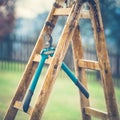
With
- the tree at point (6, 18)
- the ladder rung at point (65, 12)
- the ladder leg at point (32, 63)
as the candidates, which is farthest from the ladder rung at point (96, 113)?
the tree at point (6, 18)

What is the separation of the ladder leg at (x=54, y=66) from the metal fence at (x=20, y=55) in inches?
243

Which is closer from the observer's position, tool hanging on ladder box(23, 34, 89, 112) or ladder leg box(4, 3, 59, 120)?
tool hanging on ladder box(23, 34, 89, 112)

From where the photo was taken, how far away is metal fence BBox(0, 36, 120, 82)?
9.79 meters

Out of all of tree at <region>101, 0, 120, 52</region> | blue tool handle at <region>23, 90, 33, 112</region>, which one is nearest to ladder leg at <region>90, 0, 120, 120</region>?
blue tool handle at <region>23, 90, 33, 112</region>

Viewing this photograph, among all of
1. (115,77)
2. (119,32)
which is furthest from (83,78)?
(119,32)

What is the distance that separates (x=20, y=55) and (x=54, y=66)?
867cm

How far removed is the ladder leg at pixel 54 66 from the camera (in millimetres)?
2871

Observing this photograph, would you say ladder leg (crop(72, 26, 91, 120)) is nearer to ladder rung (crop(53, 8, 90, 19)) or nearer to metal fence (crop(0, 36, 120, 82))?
ladder rung (crop(53, 8, 90, 19))

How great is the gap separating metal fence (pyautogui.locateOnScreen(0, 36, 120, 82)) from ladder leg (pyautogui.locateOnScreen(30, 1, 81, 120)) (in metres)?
6.16

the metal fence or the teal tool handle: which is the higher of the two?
the metal fence

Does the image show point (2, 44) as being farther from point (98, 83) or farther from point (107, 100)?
point (107, 100)

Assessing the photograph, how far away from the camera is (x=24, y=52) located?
444 inches

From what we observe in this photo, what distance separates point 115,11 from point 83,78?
280 inches

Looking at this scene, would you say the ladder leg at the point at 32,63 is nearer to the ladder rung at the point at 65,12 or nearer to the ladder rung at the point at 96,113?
the ladder rung at the point at 65,12
